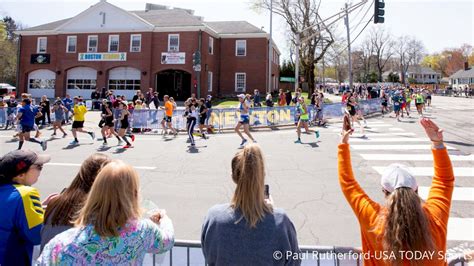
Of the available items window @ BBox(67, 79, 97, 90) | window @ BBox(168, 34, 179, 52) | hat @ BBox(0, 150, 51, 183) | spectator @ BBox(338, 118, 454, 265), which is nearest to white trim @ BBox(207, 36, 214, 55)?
window @ BBox(168, 34, 179, 52)

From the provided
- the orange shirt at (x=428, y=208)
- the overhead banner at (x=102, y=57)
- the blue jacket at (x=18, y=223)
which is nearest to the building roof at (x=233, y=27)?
the overhead banner at (x=102, y=57)

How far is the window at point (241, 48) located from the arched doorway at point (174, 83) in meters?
6.18

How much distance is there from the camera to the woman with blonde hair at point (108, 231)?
1.95 m

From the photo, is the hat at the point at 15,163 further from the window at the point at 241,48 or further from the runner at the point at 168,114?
the window at the point at 241,48

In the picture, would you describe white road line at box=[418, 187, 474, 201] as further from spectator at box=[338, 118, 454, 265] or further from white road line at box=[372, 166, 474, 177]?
spectator at box=[338, 118, 454, 265]

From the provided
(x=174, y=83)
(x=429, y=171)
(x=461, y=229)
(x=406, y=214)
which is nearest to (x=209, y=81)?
(x=174, y=83)

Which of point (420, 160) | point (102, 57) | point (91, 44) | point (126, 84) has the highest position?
point (91, 44)

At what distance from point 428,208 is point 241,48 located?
36.8 m

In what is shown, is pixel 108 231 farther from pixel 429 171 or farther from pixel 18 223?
pixel 429 171

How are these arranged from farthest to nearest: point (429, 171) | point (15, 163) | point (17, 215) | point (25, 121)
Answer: point (25, 121) → point (429, 171) → point (15, 163) → point (17, 215)

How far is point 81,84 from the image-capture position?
36656 millimetres

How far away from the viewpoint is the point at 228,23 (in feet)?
132

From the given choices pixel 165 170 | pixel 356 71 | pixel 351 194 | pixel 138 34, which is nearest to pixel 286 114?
pixel 165 170

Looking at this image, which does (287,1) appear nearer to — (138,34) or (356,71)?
(138,34)
